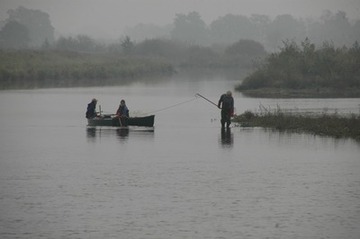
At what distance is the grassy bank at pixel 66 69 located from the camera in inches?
3443

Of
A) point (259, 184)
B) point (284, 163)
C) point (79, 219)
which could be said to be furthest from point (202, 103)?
point (79, 219)

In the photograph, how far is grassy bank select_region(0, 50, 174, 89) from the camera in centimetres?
8745

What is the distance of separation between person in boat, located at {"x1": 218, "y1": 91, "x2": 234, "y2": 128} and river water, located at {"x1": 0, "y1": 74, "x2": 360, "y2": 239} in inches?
39.3

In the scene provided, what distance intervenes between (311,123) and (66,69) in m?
60.5

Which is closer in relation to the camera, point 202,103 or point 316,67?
point 202,103

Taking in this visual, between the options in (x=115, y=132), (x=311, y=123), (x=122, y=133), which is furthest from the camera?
(x=115, y=132)

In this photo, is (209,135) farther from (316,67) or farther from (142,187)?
(316,67)

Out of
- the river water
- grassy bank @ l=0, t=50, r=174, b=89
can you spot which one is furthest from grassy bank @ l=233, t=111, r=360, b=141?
grassy bank @ l=0, t=50, r=174, b=89

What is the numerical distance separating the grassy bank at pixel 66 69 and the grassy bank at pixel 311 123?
43.1m

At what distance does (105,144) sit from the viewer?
110 ft

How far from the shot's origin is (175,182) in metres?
24.3

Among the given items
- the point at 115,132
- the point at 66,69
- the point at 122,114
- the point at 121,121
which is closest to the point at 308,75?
Result: the point at 121,121

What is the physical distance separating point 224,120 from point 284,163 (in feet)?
35.4

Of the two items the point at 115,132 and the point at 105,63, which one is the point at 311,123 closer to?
the point at 115,132
